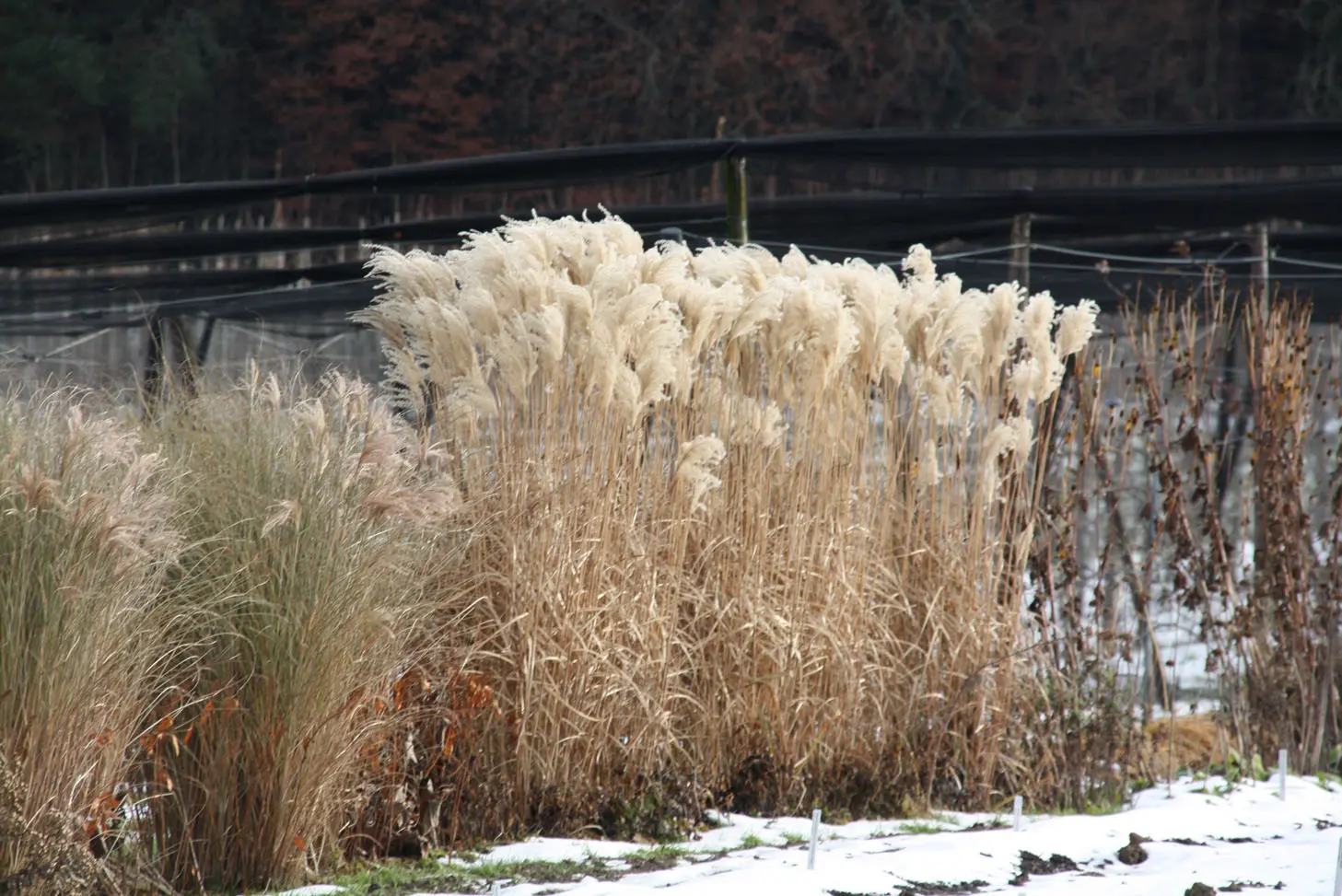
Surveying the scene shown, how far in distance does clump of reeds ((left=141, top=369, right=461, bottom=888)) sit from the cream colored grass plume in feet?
1.51

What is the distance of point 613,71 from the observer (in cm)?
1400

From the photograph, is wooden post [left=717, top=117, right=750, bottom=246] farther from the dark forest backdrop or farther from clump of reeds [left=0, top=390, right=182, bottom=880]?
the dark forest backdrop

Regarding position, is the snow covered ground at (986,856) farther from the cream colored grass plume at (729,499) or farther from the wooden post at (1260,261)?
the wooden post at (1260,261)

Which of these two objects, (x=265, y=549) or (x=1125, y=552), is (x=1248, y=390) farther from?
(x=265, y=549)

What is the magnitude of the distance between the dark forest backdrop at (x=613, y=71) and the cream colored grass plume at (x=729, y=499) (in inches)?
364

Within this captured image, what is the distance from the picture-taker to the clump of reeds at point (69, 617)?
117 inches

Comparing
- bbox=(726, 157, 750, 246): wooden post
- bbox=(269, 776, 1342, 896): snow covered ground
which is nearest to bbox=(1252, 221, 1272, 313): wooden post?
bbox=(726, 157, 750, 246): wooden post

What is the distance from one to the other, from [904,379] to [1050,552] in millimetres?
840

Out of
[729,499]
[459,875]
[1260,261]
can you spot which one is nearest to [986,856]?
[729,499]

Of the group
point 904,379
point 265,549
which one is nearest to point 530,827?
point 265,549

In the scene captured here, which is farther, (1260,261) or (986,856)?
(1260,261)

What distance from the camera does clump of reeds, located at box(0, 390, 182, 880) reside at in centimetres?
298

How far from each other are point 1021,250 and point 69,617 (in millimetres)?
4380

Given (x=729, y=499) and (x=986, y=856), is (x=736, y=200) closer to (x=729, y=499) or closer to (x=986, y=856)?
(x=729, y=499)
